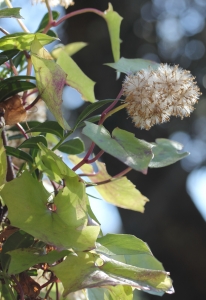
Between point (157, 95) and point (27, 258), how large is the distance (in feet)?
0.40

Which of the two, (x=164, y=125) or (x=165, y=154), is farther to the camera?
(x=164, y=125)

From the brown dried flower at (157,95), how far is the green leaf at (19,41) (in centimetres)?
7

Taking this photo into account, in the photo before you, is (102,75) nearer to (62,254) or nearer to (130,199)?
(130,199)

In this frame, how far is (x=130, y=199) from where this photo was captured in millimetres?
365

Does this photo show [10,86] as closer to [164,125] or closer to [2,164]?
[2,164]

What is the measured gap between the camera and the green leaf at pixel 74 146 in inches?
13.0

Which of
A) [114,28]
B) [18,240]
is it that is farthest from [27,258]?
[114,28]

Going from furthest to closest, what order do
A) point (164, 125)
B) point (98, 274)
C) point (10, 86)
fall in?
point (164, 125)
point (10, 86)
point (98, 274)

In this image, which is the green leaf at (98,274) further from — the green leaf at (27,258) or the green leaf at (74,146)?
the green leaf at (74,146)

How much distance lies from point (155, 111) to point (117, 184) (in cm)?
13

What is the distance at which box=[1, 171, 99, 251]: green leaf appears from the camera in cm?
22

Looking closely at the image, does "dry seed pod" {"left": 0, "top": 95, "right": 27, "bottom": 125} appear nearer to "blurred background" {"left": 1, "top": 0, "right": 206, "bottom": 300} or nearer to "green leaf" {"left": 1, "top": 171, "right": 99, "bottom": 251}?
"green leaf" {"left": 1, "top": 171, "right": 99, "bottom": 251}

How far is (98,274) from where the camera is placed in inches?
8.2

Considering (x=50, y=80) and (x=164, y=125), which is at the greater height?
(x=50, y=80)
